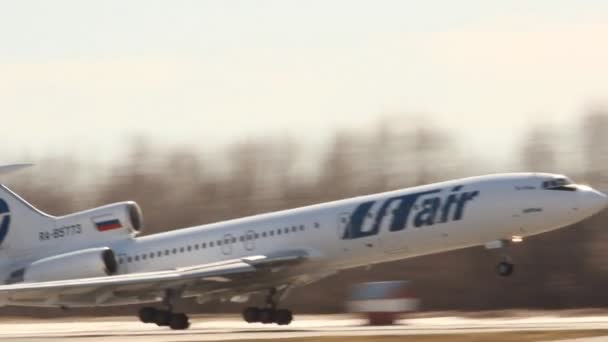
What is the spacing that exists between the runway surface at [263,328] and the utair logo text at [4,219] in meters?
3.41

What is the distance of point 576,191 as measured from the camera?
4591 centimetres

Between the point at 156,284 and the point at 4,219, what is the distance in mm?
7906

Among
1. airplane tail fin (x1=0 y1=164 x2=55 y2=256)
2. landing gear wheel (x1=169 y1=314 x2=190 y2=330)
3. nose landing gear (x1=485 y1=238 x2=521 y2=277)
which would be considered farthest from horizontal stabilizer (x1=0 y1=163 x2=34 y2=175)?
nose landing gear (x1=485 y1=238 x2=521 y2=277)

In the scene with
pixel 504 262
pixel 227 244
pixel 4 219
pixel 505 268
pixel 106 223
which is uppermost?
pixel 4 219

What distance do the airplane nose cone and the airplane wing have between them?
9.19 meters

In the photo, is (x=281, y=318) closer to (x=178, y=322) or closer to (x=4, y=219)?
(x=178, y=322)

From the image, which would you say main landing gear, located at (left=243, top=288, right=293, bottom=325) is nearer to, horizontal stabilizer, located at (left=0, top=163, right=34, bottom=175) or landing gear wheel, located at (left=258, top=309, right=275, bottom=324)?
landing gear wheel, located at (left=258, top=309, right=275, bottom=324)

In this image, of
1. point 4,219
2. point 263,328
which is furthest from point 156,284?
point 4,219

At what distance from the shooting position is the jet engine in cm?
5044

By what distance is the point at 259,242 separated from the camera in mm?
49688

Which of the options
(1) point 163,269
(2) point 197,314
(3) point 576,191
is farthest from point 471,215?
(2) point 197,314

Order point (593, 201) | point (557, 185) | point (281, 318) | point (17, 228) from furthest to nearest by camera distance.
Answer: point (17, 228), point (281, 318), point (557, 185), point (593, 201)

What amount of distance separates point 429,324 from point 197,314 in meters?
22.5

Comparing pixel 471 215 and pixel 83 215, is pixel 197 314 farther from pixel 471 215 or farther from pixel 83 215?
pixel 471 215
